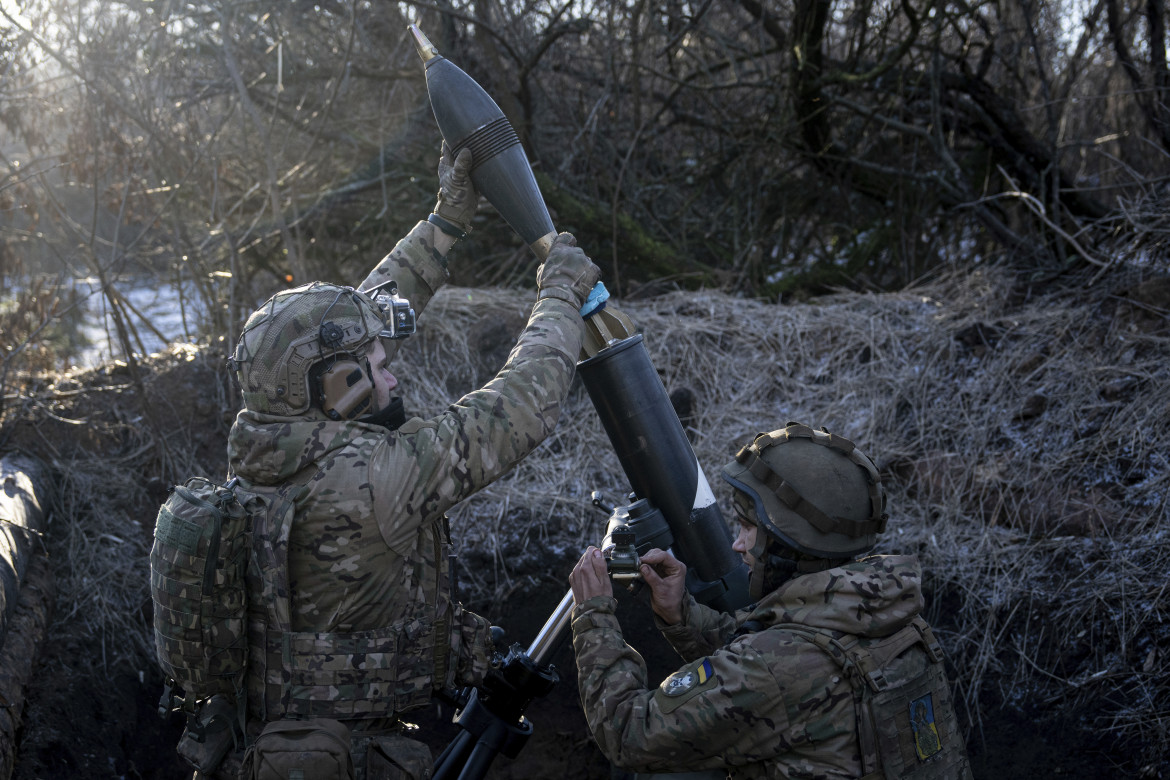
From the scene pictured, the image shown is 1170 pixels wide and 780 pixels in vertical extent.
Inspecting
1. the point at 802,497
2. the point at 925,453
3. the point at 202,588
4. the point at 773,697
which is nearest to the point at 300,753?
the point at 202,588

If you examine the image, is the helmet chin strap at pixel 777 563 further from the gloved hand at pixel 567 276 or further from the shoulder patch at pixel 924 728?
the gloved hand at pixel 567 276

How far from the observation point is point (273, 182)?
476 cm

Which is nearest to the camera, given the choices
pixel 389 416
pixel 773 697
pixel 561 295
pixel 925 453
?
pixel 773 697

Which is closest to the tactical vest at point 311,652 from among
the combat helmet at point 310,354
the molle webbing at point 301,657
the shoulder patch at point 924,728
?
the molle webbing at point 301,657

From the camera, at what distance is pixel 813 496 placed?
6.87 feet

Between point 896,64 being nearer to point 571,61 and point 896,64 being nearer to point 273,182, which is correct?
point 571,61

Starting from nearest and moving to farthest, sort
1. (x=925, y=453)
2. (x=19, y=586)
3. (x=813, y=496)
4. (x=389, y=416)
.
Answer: (x=813, y=496)
(x=389, y=416)
(x=19, y=586)
(x=925, y=453)

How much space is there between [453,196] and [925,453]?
2.70 m

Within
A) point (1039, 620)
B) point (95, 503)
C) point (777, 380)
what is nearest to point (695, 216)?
point (777, 380)

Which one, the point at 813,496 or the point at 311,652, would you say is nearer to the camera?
the point at 813,496

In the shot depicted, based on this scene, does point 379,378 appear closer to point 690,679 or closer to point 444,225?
point 444,225

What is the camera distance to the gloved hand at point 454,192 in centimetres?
296

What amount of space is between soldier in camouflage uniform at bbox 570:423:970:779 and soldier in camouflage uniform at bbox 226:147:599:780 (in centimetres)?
49

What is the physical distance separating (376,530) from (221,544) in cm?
37
